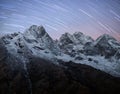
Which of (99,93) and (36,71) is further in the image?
(36,71)

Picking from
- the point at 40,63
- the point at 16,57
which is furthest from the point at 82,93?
the point at 16,57

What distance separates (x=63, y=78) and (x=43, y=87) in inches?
600

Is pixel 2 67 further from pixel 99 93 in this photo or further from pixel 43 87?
pixel 99 93

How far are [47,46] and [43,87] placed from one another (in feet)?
372

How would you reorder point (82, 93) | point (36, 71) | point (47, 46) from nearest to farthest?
point (82, 93) → point (36, 71) → point (47, 46)

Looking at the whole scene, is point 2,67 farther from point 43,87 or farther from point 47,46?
point 47,46

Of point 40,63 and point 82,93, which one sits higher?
point 82,93

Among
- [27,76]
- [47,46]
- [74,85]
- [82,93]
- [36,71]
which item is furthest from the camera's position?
[47,46]

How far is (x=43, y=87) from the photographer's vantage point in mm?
Answer: 88438

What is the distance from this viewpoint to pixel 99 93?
90.9 m

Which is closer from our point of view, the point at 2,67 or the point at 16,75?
the point at 16,75

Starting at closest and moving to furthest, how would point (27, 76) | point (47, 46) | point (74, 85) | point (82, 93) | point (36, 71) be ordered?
1. point (82, 93)
2. point (74, 85)
3. point (27, 76)
4. point (36, 71)
5. point (47, 46)

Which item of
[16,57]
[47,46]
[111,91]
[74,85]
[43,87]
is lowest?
[47,46]

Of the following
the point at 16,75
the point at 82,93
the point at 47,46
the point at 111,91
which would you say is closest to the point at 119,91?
the point at 111,91
